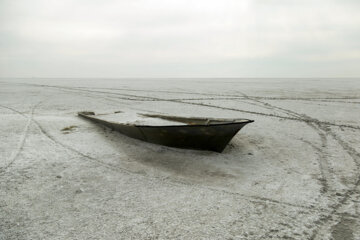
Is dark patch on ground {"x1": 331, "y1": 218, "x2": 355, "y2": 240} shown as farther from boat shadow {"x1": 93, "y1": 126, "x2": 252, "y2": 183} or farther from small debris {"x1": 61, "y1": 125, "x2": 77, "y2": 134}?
small debris {"x1": 61, "y1": 125, "x2": 77, "y2": 134}

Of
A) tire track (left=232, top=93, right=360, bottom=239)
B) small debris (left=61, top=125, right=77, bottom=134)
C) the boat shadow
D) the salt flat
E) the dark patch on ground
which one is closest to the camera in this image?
the dark patch on ground

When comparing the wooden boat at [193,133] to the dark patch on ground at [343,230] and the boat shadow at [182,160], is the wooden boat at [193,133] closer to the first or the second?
the boat shadow at [182,160]

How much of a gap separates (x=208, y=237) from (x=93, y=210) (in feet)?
4.01

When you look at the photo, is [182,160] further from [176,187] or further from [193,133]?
[176,187]

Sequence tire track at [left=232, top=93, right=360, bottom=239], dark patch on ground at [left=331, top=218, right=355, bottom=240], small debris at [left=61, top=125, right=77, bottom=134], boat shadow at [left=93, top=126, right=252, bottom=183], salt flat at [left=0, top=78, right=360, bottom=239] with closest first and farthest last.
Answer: dark patch on ground at [left=331, top=218, right=355, bottom=240]
salt flat at [left=0, top=78, right=360, bottom=239]
tire track at [left=232, top=93, right=360, bottom=239]
boat shadow at [left=93, top=126, right=252, bottom=183]
small debris at [left=61, top=125, right=77, bottom=134]

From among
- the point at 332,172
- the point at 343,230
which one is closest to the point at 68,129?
the point at 332,172

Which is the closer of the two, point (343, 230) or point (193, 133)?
point (343, 230)

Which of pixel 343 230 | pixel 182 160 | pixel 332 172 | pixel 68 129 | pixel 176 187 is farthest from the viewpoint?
pixel 68 129

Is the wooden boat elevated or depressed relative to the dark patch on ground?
elevated

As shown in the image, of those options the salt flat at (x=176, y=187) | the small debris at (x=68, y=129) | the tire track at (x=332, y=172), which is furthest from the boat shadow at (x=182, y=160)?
the small debris at (x=68, y=129)

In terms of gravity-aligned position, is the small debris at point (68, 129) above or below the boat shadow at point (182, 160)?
above

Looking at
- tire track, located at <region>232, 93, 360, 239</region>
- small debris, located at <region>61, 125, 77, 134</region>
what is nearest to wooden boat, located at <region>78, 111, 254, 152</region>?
tire track, located at <region>232, 93, 360, 239</region>

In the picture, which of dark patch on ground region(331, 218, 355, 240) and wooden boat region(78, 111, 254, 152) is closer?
dark patch on ground region(331, 218, 355, 240)

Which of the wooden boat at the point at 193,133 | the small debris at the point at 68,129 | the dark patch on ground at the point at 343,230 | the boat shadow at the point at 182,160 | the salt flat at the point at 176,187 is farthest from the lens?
the small debris at the point at 68,129
